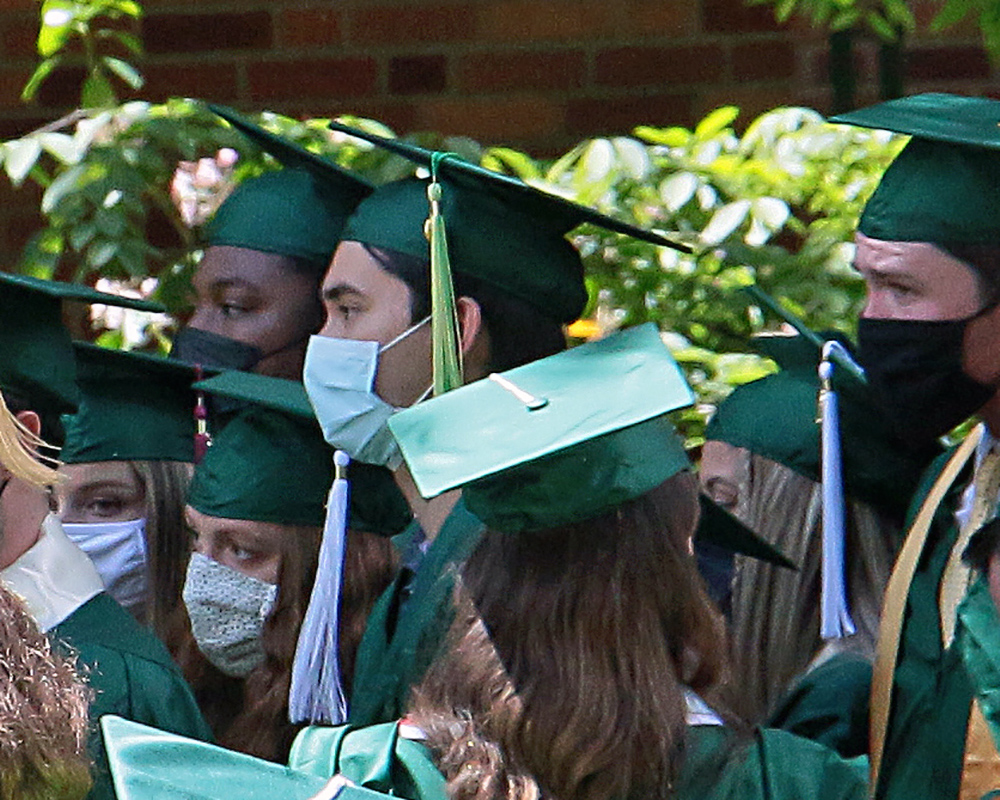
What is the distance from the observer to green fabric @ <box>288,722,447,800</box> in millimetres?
2504

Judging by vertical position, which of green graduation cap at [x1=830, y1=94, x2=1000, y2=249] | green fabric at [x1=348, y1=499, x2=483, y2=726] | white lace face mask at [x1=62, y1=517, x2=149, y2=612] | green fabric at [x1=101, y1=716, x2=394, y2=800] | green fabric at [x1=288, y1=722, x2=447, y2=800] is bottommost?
white lace face mask at [x1=62, y1=517, x2=149, y2=612]

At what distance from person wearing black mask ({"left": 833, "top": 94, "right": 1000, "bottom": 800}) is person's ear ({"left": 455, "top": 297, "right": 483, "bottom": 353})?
672 mm

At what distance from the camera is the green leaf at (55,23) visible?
14.3ft

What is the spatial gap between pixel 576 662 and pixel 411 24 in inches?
134

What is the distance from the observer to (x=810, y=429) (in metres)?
3.68

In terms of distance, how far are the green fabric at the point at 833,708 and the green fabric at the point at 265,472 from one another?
1.00 metres

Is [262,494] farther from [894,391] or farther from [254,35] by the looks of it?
[254,35]

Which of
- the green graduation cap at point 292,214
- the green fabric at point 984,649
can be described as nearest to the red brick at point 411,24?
the green graduation cap at point 292,214

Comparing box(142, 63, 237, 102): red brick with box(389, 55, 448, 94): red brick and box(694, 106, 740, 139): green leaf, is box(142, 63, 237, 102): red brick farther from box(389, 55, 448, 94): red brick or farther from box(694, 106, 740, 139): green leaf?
box(694, 106, 740, 139): green leaf

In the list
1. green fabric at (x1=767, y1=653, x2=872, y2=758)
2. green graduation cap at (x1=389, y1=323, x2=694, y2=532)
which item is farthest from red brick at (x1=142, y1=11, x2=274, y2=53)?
green graduation cap at (x1=389, y1=323, x2=694, y2=532)

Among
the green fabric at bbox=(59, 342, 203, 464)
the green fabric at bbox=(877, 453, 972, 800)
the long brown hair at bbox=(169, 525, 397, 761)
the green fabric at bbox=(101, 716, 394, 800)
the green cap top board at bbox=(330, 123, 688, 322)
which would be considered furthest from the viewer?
the green fabric at bbox=(59, 342, 203, 464)

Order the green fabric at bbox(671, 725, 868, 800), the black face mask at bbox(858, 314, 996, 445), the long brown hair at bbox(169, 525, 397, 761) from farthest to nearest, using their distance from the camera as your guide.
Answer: the long brown hair at bbox(169, 525, 397, 761) → the black face mask at bbox(858, 314, 996, 445) → the green fabric at bbox(671, 725, 868, 800)

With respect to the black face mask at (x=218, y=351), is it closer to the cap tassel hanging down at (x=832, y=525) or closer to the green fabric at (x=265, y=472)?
the green fabric at (x=265, y=472)

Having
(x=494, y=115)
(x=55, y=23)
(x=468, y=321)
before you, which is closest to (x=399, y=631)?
(x=468, y=321)
